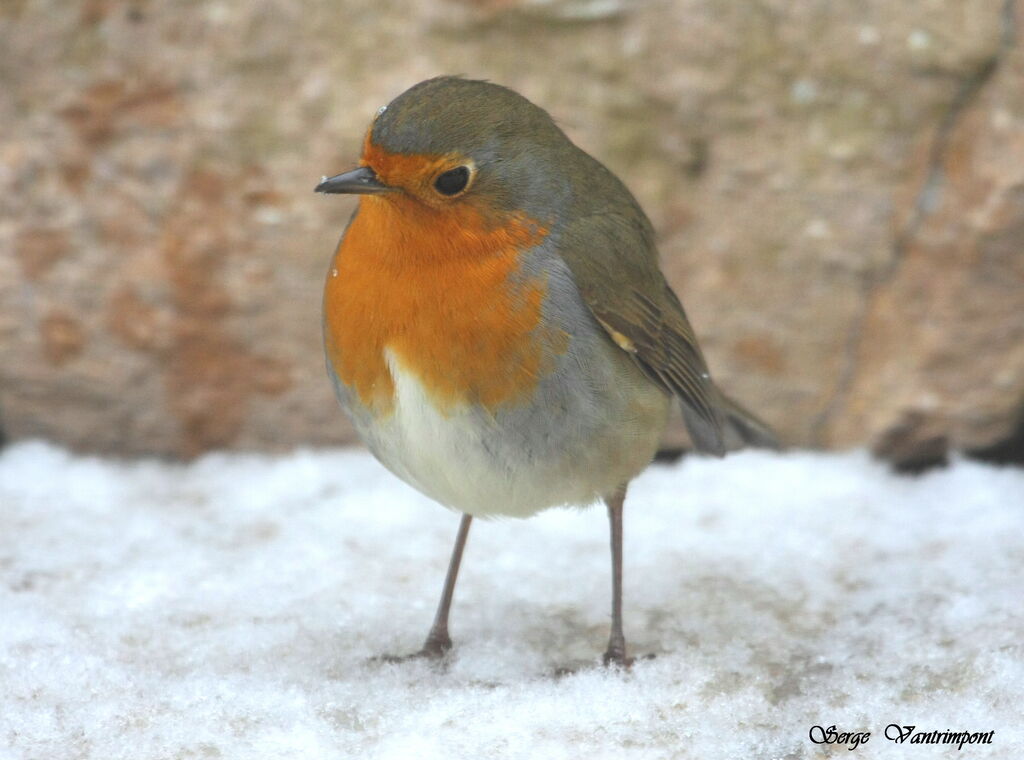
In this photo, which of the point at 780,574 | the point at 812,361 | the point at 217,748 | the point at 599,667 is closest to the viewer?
the point at 217,748

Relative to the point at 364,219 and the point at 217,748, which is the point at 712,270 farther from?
the point at 217,748

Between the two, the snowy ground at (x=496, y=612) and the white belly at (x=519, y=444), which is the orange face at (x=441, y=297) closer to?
the white belly at (x=519, y=444)

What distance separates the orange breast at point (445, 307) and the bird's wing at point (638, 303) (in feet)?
0.68

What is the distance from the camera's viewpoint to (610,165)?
4.88 metres

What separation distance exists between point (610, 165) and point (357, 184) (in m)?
1.98

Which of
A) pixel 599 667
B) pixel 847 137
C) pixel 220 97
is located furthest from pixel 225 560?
pixel 847 137

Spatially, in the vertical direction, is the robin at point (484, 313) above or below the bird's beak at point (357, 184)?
below

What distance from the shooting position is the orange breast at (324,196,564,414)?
3.13 m

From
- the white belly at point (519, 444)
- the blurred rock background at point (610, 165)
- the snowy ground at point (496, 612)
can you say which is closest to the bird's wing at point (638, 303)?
the white belly at point (519, 444)

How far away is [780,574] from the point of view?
168 inches

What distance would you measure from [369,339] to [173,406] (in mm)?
2219

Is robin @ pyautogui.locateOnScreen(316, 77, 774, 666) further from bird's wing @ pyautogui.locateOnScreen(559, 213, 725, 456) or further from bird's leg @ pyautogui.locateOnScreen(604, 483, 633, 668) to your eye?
bird's leg @ pyautogui.locateOnScreen(604, 483, 633, 668)

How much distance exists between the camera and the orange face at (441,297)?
313cm

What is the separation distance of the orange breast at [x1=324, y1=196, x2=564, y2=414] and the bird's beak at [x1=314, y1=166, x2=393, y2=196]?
0.07 metres
